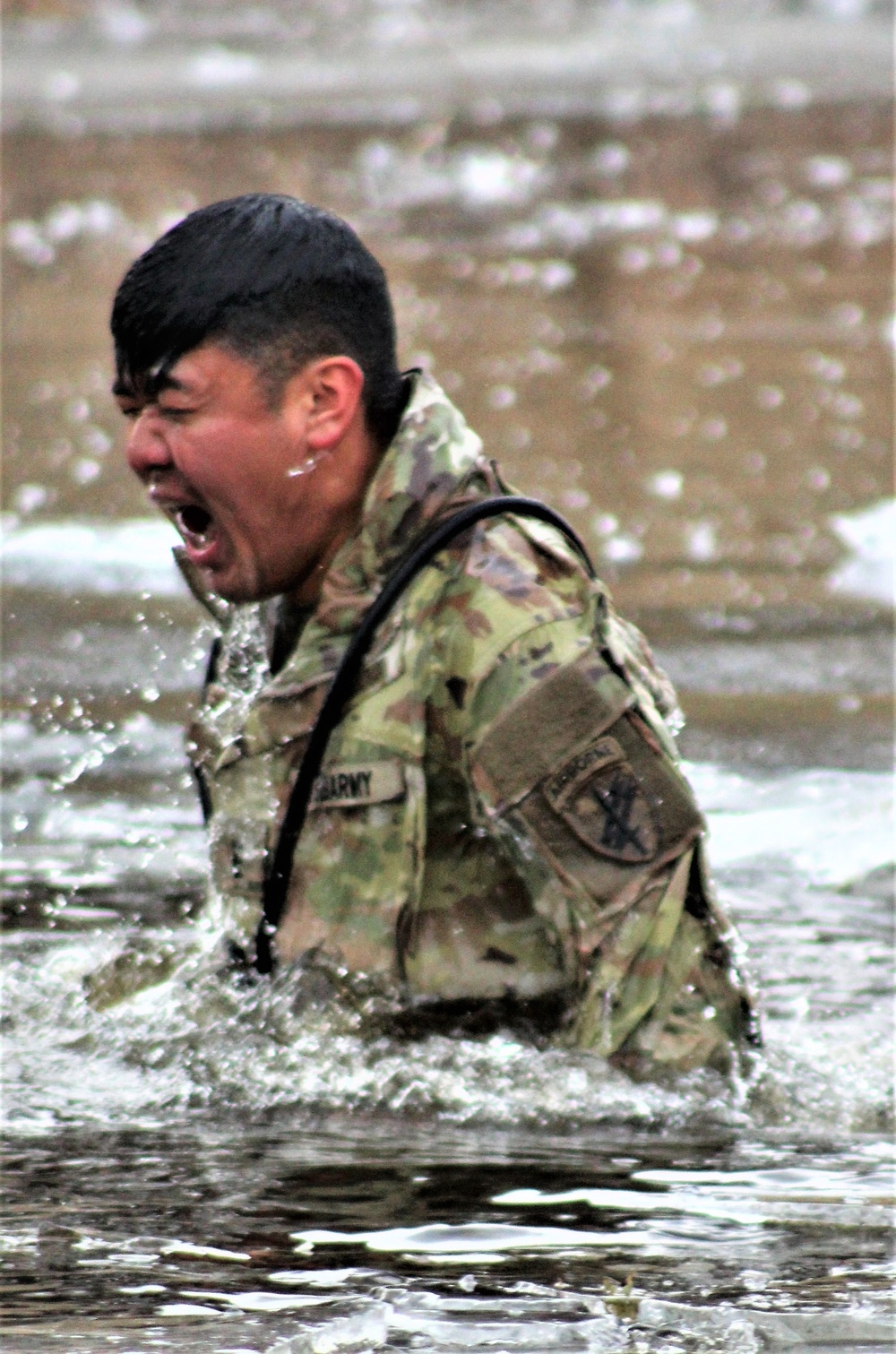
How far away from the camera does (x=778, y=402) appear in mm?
11266

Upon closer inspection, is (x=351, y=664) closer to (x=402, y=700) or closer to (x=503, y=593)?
(x=402, y=700)

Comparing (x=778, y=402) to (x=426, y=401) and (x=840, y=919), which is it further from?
(x=426, y=401)

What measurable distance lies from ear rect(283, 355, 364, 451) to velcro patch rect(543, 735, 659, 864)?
59 centimetres

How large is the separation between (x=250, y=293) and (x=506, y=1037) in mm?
1097

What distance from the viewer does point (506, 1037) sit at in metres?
3.41

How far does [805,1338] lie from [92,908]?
253cm

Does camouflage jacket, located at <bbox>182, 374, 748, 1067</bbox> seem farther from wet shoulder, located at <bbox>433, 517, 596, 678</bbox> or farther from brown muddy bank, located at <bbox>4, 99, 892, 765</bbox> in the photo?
brown muddy bank, located at <bbox>4, 99, 892, 765</bbox>

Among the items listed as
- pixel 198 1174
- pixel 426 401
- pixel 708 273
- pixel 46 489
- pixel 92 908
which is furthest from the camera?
pixel 708 273

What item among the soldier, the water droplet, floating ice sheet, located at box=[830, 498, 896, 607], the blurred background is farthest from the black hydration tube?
the water droplet

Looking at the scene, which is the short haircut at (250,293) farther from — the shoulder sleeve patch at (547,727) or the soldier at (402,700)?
the shoulder sleeve patch at (547,727)

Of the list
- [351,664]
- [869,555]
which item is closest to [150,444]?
[351,664]

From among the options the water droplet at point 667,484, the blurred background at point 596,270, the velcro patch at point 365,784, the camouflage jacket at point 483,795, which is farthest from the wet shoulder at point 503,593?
the water droplet at point 667,484

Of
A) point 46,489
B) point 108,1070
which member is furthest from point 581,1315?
point 46,489

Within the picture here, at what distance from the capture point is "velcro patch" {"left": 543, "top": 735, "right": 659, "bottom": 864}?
3189mm
